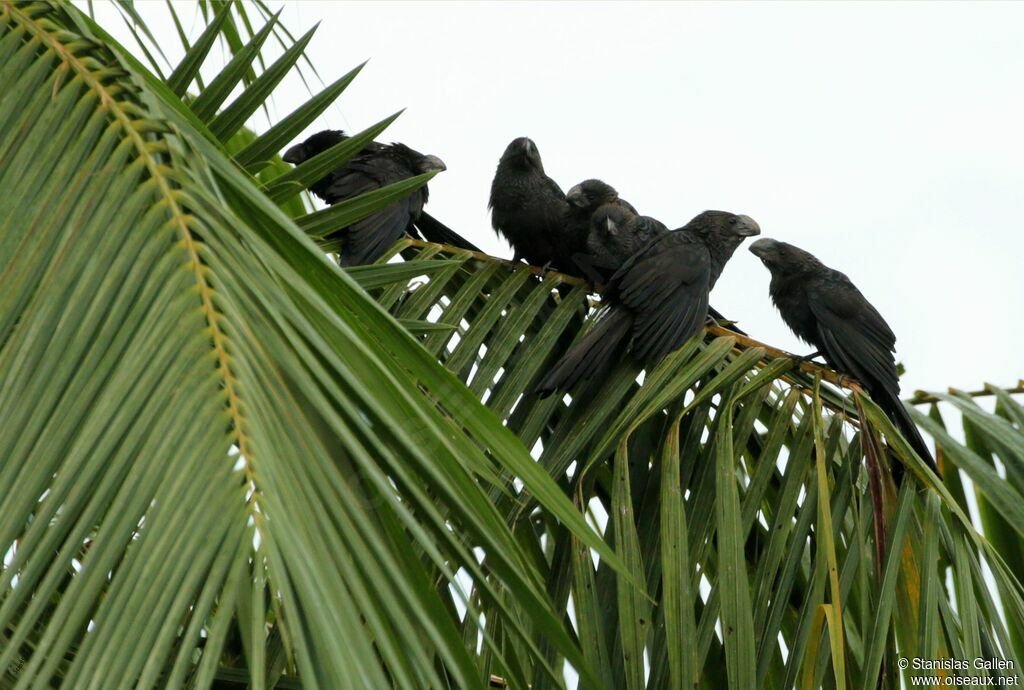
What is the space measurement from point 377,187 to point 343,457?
11.7ft

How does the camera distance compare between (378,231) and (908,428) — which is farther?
(378,231)

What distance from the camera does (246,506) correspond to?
89cm

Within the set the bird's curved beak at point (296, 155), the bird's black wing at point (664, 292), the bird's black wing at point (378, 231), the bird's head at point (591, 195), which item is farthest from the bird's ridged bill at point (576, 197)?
the bird's curved beak at point (296, 155)

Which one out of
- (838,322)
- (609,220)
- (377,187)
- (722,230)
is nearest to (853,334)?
(838,322)

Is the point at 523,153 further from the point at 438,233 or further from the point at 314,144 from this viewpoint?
the point at 438,233

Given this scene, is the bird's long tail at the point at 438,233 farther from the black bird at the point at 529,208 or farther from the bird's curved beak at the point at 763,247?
the bird's curved beak at the point at 763,247

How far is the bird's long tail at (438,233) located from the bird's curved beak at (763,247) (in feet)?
5.60

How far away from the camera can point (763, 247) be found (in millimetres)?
4863

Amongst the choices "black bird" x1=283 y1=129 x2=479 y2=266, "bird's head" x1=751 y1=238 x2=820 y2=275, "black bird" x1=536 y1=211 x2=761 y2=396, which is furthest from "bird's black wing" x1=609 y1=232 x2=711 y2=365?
"bird's head" x1=751 y1=238 x2=820 y2=275

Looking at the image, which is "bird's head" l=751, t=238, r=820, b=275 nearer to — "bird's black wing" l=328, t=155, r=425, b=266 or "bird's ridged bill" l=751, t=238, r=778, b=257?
"bird's ridged bill" l=751, t=238, r=778, b=257

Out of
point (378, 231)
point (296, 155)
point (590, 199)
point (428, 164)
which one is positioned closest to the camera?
point (378, 231)

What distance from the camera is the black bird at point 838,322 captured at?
3605 mm

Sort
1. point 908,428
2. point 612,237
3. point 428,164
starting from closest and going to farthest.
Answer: point 908,428 → point 612,237 → point 428,164

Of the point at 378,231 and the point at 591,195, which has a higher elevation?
the point at 591,195
